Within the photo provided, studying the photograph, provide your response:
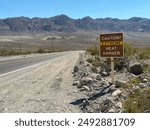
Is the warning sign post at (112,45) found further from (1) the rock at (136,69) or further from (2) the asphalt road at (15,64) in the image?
(2) the asphalt road at (15,64)

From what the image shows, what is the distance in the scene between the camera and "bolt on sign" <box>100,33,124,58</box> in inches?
541

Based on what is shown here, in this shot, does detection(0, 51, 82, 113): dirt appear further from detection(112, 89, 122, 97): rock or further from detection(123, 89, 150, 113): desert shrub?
detection(123, 89, 150, 113): desert shrub

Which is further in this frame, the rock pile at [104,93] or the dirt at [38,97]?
the dirt at [38,97]

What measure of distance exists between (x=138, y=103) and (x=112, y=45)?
4.44 meters

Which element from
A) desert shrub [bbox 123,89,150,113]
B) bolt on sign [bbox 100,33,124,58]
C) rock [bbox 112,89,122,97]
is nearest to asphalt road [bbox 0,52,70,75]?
bolt on sign [bbox 100,33,124,58]

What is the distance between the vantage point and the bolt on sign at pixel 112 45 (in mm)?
13742

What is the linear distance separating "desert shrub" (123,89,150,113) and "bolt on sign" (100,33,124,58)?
2907 mm

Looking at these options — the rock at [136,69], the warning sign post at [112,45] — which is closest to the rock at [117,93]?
the warning sign post at [112,45]

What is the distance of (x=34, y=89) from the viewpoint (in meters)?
15.1

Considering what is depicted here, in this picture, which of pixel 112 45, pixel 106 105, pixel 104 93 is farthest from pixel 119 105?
pixel 112 45

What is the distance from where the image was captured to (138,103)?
979cm

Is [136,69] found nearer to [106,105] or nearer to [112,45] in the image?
[112,45]

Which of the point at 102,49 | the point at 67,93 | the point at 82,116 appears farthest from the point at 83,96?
the point at 82,116

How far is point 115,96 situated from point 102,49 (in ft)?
10.2
